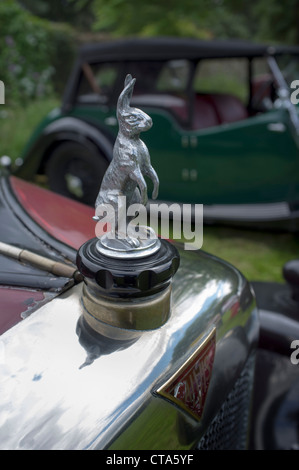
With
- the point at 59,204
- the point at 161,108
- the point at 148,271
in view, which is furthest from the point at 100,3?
the point at 148,271

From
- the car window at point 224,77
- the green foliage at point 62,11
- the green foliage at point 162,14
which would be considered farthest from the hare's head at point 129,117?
the green foliage at point 62,11

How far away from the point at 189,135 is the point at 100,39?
12.5 m

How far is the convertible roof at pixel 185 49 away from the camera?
4355 mm

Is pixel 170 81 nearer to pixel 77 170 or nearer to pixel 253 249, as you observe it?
pixel 77 170

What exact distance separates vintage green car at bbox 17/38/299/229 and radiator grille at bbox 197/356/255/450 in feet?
9.33

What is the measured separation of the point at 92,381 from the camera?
36.0 inches

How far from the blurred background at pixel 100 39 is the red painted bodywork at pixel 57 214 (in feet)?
7.94

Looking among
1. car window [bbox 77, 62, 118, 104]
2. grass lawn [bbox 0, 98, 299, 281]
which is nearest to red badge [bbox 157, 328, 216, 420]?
grass lawn [bbox 0, 98, 299, 281]

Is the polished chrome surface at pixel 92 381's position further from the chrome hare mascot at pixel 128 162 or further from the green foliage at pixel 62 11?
the green foliage at pixel 62 11

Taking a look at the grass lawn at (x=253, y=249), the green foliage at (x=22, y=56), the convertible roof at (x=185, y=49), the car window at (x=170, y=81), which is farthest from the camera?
the green foliage at (x=22, y=56)

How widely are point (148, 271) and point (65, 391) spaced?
0.29 metres

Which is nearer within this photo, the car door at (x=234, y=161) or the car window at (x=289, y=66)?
the car door at (x=234, y=161)

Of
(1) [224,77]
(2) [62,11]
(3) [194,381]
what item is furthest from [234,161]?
(2) [62,11]

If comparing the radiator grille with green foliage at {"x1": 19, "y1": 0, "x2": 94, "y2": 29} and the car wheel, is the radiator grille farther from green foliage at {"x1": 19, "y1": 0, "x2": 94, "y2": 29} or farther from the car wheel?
green foliage at {"x1": 19, "y1": 0, "x2": 94, "y2": 29}
